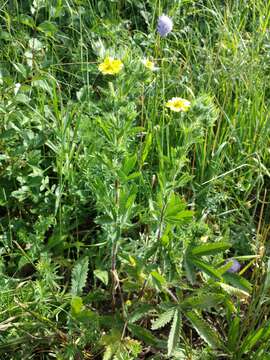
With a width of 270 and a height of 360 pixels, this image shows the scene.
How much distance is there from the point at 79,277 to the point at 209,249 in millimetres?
341

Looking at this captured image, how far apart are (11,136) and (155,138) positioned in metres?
0.49

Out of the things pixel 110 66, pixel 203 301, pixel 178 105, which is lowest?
pixel 203 301

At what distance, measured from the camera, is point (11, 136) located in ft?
5.40

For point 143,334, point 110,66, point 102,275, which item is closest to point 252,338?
point 143,334

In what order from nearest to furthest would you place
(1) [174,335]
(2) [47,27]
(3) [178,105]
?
(1) [174,335]
(3) [178,105]
(2) [47,27]

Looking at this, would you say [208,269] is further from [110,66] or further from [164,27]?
[164,27]

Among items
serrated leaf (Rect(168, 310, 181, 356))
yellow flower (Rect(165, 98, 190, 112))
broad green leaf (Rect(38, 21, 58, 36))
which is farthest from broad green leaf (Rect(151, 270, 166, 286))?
broad green leaf (Rect(38, 21, 58, 36))

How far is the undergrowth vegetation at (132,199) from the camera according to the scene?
139 cm

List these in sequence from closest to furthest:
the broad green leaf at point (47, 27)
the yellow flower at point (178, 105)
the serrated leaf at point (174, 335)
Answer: the serrated leaf at point (174, 335), the yellow flower at point (178, 105), the broad green leaf at point (47, 27)

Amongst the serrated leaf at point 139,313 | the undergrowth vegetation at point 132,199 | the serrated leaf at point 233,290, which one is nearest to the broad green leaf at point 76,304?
the undergrowth vegetation at point 132,199

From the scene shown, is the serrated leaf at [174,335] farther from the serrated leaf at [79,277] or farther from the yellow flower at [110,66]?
the yellow flower at [110,66]

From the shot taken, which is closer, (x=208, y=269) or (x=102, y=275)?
(x=208, y=269)

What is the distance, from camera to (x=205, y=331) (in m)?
1.36

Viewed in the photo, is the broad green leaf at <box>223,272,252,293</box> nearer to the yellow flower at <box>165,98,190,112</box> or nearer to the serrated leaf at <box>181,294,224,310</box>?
the serrated leaf at <box>181,294,224,310</box>
